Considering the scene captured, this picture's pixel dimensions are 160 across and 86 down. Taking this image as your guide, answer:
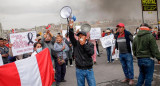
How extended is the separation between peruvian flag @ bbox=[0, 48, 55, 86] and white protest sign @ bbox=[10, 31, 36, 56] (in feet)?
5.56

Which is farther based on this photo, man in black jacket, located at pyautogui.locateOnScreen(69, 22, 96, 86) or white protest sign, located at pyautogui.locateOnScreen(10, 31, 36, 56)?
white protest sign, located at pyautogui.locateOnScreen(10, 31, 36, 56)

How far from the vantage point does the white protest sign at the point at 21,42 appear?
204 inches

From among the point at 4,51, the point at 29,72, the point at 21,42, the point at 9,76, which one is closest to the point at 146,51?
the point at 29,72

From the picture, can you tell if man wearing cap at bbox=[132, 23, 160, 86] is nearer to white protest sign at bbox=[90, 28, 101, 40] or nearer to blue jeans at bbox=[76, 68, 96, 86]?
blue jeans at bbox=[76, 68, 96, 86]

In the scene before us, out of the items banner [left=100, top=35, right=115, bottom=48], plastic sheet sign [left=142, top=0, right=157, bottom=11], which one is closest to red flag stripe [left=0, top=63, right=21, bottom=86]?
banner [left=100, top=35, right=115, bottom=48]

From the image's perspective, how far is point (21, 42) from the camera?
212 inches

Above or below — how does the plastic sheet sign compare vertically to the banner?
above

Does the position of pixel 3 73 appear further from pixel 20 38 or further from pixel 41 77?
pixel 20 38

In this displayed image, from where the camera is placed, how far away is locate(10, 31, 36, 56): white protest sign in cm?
519

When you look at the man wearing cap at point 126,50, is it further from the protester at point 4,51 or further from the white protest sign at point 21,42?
the protester at point 4,51

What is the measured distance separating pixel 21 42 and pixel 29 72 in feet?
7.20

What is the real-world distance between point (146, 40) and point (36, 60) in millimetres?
2623

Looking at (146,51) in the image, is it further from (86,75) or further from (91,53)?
(86,75)

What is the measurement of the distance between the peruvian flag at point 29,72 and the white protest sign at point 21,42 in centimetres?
169
